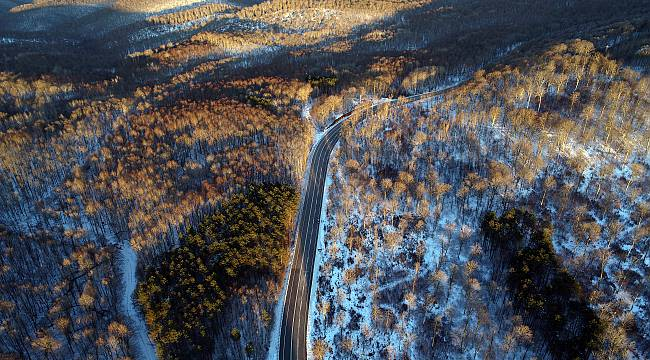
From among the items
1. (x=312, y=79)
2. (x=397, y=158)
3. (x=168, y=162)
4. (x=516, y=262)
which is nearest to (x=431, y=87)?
(x=312, y=79)

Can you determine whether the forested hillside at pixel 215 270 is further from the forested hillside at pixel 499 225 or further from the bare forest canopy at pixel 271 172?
the forested hillside at pixel 499 225

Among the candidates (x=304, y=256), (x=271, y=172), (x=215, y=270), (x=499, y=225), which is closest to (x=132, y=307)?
(x=215, y=270)

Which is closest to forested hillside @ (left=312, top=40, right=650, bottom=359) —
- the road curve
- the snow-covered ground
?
the road curve

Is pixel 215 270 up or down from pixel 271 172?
down

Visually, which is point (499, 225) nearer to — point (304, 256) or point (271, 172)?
point (304, 256)

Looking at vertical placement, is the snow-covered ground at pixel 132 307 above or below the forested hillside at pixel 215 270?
below

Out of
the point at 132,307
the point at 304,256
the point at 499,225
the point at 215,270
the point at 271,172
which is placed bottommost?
the point at 132,307

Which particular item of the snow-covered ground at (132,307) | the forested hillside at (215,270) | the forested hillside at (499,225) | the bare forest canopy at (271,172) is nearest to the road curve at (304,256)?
the forested hillside at (499,225)

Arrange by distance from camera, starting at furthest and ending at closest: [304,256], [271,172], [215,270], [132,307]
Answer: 1. [271,172]
2. [304,256]
3. [132,307]
4. [215,270]
